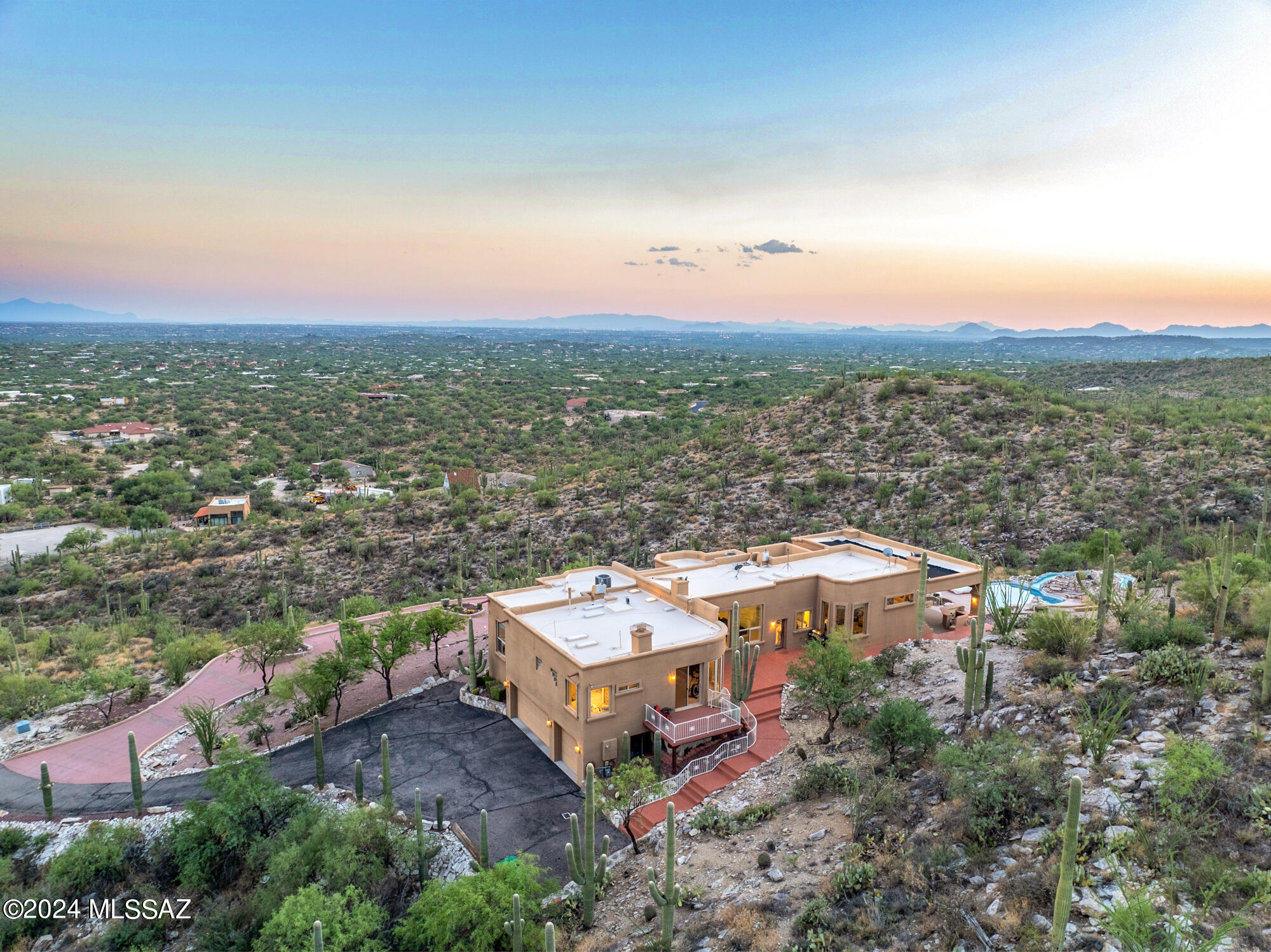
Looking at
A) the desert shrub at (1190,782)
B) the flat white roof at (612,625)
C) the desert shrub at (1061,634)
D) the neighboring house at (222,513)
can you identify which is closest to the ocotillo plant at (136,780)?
the flat white roof at (612,625)

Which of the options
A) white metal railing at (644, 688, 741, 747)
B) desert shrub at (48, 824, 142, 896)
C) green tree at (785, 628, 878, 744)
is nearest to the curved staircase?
white metal railing at (644, 688, 741, 747)

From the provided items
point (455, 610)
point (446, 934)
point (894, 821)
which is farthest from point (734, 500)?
point (446, 934)

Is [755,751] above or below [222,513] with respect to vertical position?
above

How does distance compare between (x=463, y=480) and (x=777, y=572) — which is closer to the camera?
(x=777, y=572)

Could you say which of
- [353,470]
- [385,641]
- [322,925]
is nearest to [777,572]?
[385,641]

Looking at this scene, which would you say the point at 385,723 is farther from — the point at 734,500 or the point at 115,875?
the point at 734,500

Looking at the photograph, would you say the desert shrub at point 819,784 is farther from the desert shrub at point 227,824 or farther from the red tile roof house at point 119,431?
the red tile roof house at point 119,431

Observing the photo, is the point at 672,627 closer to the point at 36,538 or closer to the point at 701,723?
the point at 701,723
